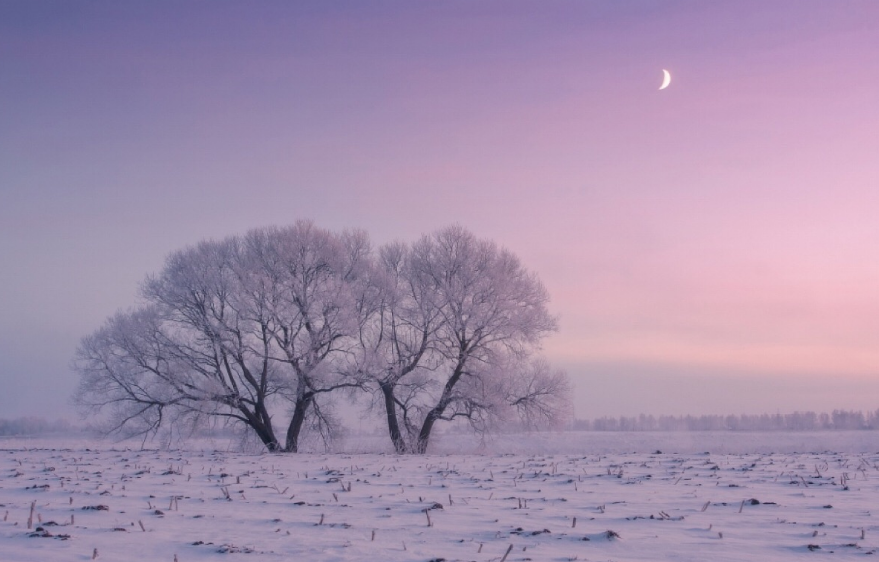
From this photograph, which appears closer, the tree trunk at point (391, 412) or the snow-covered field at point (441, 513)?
the snow-covered field at point (441, 513)

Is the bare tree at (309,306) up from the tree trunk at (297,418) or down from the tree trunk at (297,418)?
up

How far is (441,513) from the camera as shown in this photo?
863 cm

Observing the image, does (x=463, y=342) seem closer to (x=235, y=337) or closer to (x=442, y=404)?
(x=442, y=404)

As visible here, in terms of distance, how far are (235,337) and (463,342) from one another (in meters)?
9.83

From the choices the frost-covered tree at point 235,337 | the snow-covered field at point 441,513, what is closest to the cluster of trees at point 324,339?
the frost-covered tree at point 235,337

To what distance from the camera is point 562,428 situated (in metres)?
29.5

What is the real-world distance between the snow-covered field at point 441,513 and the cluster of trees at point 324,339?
1324 cm

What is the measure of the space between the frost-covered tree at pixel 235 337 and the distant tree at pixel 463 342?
2.22 meters

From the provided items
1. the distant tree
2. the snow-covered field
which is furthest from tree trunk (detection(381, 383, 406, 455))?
the snow-covered field

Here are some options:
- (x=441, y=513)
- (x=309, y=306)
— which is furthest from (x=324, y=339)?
(x=441, y=513)

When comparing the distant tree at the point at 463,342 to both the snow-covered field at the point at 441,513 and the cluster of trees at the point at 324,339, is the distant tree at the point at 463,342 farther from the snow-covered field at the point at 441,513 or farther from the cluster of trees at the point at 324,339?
the snow-covered field at the point at 441,513

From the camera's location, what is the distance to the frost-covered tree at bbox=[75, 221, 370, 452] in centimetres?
2744

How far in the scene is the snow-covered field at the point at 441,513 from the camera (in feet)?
21.1

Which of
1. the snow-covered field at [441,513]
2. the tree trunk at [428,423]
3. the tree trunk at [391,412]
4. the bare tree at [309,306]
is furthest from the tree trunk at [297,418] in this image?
the snow-covered field at [441,513]
